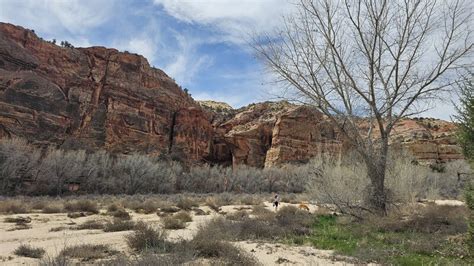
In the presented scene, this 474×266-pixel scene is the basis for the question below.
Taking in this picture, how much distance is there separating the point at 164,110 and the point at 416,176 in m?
45.1

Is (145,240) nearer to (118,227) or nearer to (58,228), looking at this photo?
(118,227)

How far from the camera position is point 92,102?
180ft

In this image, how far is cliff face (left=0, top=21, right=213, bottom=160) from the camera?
46594 mm

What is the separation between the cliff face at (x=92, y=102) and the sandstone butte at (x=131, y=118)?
125mm

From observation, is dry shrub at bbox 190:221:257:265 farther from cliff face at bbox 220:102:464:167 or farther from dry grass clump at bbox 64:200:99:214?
cliff face at bbox 220:102:464:167

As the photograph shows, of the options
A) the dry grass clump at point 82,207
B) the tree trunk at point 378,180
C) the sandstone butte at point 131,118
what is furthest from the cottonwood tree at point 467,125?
the sandstone butte at point 131,118

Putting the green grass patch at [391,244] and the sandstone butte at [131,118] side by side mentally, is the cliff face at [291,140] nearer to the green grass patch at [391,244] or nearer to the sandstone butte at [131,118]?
the sandstone butte at [131,118]

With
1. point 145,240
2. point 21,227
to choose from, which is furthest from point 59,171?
point 145,240

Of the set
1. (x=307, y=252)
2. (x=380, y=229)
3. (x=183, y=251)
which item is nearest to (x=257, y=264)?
(x=183, y=251)

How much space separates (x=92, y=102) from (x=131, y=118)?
242 inches

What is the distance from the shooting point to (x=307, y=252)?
27.6 feet

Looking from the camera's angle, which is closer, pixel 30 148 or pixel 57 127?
pixel 30 148

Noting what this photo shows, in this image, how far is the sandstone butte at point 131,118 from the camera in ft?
155

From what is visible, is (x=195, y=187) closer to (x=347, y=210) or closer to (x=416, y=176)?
(x=416, y=176)
